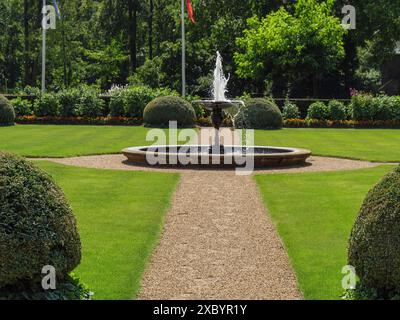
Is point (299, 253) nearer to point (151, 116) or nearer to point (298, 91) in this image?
point (151, 116)

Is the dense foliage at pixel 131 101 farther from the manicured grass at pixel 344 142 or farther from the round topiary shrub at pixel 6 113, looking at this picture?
the manicured grass at pixel 344 142

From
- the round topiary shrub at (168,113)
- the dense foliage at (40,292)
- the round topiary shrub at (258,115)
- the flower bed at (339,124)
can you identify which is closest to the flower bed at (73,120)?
the round topiary shrub at (168,113)

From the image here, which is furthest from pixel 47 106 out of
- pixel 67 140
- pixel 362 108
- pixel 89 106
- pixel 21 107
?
pixel 362 108

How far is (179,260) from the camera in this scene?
27.1 ft

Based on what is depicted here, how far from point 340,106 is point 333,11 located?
40.3 ft

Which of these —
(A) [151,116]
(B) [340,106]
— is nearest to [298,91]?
(B) [340,106]

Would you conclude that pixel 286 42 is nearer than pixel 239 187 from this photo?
No

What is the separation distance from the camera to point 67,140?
24.1 meters

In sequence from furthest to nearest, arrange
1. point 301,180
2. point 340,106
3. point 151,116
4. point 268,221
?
point 340,106 < point 151,116 < point 301,180 < point 268,221

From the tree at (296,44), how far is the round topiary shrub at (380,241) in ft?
109

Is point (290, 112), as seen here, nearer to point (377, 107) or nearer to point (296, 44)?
point (377, 107)

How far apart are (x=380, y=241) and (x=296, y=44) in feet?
114
